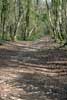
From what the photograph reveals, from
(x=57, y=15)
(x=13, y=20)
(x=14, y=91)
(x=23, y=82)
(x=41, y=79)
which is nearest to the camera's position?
(x=14, y=91)

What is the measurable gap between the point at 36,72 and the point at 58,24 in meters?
21.0

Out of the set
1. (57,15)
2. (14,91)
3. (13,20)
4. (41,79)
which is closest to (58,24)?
(57,15)

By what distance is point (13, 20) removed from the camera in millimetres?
48594

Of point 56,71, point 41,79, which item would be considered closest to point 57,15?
point 56,71

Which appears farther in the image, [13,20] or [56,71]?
[13,20]

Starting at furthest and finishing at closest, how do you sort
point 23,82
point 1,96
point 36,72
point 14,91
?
point 36,72 < point 23,82 < point 14,91 < point 1,96

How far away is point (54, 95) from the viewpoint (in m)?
8.38

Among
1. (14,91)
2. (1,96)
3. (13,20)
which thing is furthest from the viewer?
(13,20)

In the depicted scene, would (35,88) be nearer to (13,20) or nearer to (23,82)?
(23,82)

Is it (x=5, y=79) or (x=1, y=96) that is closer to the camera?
(x=1, y=96)

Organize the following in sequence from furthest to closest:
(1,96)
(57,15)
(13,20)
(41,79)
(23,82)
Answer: (13,20) < (57,15) < (41,79) < (23,82) < (1,96)

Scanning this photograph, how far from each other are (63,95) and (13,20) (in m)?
40.8

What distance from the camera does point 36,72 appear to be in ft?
40.2

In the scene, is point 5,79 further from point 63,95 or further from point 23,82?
point 63,95
